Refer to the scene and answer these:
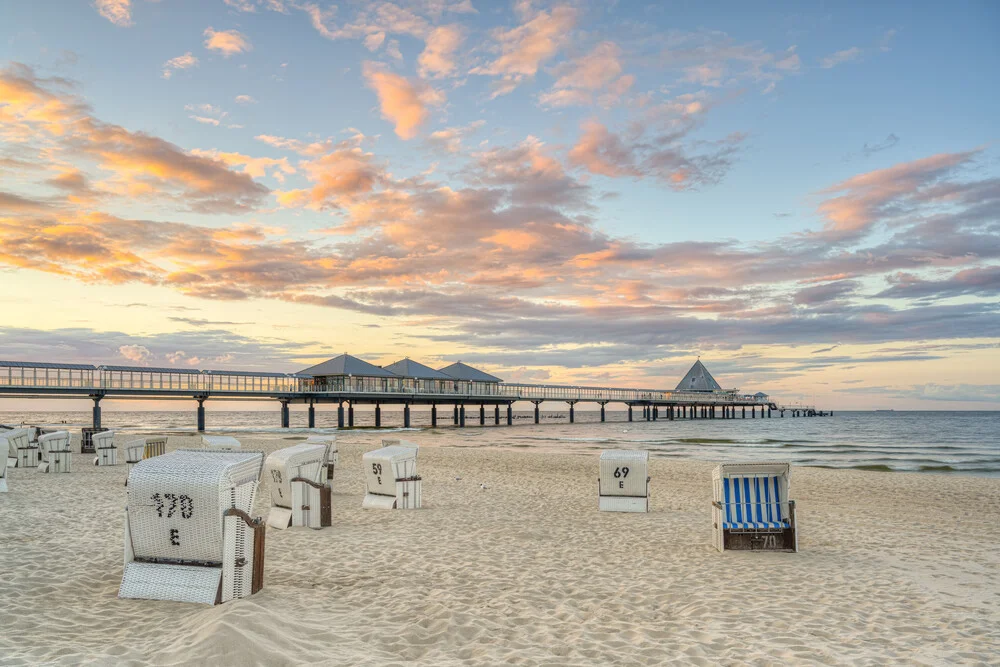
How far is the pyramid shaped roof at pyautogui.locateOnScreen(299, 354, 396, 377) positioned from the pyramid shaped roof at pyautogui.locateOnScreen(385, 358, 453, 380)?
1.79m

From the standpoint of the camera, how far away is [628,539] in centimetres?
1009

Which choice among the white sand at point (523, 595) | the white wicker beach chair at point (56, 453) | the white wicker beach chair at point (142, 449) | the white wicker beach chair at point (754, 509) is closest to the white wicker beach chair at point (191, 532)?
the white sand at point (523, 595)

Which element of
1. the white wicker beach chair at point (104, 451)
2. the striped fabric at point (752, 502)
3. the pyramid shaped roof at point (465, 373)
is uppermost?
the pyramid shaped roof at point (465, 373)

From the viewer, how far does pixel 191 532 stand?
20.3 ft

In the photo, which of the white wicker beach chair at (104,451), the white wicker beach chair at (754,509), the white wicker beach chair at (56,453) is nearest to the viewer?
the white wicker beach chair at (754,509)

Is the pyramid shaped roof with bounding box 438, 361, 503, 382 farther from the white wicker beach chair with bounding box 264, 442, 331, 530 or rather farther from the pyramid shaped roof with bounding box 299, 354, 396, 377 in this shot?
the white wicker beach chair with bounding box 264, 442, 331, 530

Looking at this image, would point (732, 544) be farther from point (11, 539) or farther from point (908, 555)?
point (11, 539)

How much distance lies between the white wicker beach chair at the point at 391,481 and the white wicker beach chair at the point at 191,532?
6.22m

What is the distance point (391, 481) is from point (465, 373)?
52.8 meters

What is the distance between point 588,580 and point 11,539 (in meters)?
7.81

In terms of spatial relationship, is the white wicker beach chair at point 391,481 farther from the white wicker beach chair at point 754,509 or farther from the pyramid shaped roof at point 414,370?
the pyramid shaped roof at point 414,370

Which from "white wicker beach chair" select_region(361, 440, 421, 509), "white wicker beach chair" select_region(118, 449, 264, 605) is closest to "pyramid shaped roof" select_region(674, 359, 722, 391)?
"white wicker beach chair" select_region(361, 440, 421, 509)

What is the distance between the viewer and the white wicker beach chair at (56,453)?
62.5 ft

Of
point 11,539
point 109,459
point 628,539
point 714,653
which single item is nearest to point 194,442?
point 109,459
